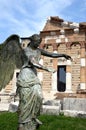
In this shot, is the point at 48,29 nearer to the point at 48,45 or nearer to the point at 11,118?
the point at 48,45

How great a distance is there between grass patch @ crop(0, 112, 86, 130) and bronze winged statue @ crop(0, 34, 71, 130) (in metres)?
3.80

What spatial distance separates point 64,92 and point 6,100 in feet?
13.5

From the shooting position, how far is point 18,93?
6.08 m

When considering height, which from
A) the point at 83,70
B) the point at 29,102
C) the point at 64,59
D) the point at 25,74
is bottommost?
the point at 29,102

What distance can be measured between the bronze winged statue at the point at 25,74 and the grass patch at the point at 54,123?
150 inches

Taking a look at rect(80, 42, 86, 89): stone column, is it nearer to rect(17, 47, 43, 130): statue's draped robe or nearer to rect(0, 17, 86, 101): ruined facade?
rect(0, 17, 86, 101): ruined facade

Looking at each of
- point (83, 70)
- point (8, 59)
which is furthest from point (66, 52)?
point (8, 59)

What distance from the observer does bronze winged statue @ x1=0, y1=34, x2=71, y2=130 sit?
5848mm

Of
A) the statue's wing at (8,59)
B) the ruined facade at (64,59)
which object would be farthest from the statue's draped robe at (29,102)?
the ruined facade at (64,59)

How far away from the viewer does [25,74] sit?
19.8 ft

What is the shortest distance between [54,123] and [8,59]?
4.55 metres

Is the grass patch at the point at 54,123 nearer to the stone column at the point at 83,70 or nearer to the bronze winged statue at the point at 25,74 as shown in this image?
the bronze winged statue at the point at 25,74

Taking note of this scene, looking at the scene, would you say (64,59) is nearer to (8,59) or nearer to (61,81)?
(61,81)

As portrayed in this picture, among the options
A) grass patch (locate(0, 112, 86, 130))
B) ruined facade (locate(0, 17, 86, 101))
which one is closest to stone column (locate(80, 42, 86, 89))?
ruined facade (locate(0, 17, 86, 101))
